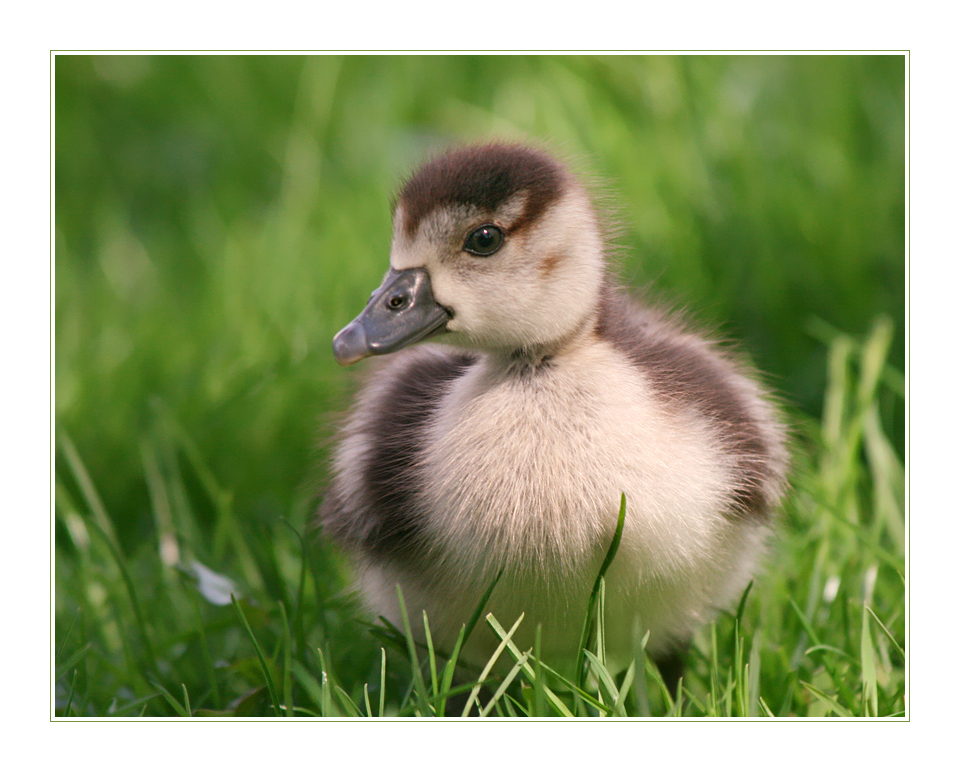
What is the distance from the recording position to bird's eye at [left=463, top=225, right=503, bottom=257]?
1.29 meters

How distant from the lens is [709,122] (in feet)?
8.98

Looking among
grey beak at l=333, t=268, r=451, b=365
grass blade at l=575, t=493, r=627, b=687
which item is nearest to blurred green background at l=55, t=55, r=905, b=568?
grey beak at l=333, t=268, r=451, b=365

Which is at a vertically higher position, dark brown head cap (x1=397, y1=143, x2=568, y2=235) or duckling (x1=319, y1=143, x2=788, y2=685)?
dark brown head cap (x1=397, y1=143, x2=568, y2=235)

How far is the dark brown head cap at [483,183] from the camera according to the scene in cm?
128

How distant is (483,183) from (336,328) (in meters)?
1.38

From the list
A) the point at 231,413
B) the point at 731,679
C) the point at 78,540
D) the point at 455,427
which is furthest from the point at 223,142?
the point at 731,679

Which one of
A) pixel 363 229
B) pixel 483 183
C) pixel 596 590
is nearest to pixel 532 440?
pixel 596 590

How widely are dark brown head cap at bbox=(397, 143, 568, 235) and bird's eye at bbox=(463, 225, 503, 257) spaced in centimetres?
2

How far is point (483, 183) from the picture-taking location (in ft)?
4.19

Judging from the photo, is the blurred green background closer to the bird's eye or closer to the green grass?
the green grass

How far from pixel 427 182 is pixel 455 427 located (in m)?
0.33

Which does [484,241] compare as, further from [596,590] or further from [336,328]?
[336,328]

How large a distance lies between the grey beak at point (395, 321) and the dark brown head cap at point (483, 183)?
0.08 metres

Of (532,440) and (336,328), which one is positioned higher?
(336,328)
